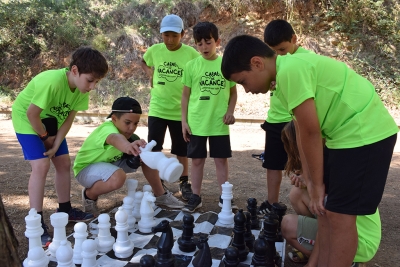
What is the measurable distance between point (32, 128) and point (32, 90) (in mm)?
269

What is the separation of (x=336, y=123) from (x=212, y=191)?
2.05 meters

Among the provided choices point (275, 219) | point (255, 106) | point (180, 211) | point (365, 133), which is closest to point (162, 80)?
point (180, 211)

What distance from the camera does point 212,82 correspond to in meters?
3.07

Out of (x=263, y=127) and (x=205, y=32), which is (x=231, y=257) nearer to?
(x=263, y=127)

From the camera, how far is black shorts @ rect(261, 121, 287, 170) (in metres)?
2.83

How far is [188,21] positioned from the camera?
10.7 meters

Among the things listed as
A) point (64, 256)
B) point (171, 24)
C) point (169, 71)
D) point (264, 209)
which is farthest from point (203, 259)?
point (171, 24)

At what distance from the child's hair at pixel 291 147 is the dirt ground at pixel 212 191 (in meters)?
0.57

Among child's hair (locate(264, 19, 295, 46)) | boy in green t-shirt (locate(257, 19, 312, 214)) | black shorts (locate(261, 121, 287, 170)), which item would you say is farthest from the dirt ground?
child's hair (locate(264, 19, 295, 46))

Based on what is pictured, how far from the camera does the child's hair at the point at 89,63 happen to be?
2537 millimetres

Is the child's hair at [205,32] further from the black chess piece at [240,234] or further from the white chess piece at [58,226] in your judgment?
the white chess piece at [58,226]

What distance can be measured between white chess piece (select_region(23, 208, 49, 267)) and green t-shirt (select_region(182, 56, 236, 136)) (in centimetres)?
143

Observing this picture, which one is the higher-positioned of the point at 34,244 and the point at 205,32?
the point at 205,32

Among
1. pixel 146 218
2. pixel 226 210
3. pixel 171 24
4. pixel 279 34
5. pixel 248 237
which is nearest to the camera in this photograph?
pixel 248 237
